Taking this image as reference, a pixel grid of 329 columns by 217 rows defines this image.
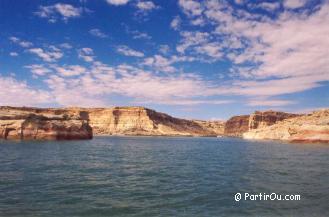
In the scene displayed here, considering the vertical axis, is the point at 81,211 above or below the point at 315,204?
below

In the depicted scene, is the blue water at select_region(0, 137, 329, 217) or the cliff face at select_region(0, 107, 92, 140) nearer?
the blue water at select_region(0, 137, 329, 217)

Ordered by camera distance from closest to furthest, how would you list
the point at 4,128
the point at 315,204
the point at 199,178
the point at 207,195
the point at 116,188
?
the point at 315,204
the point at 207,195
the point at 116,188
the point at 199,178
the point at 4,128

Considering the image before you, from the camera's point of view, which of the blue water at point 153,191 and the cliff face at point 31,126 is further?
the cliff face at point 31,126

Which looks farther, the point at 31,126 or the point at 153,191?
the point at 31,126

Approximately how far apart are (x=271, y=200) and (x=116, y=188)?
28.1 feet

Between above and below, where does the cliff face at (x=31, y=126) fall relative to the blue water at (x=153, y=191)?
above

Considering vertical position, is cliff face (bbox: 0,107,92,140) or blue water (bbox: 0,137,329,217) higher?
cliff face (bbox: 0,107,92,140)

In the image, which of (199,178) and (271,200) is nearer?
(271,200)

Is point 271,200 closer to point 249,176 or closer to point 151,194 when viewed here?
point 151,194

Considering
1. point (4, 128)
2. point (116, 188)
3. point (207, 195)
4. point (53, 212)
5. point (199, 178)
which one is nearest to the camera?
point (53, 212)

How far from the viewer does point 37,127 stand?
80.3m

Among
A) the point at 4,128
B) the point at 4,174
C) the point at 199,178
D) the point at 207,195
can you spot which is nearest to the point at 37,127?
Result: the point at 4,128

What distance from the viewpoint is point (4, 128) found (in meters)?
79.4

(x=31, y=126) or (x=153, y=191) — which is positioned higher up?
(x=31, y=126)
